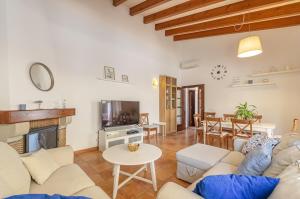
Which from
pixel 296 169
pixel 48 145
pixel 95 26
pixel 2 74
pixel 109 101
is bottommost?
pixel 48 145

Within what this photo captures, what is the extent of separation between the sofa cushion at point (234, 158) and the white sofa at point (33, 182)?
1.50 metres

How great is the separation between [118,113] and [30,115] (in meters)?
1.89

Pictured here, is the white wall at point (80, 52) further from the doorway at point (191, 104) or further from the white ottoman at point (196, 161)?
the doorway at point (191, 104)

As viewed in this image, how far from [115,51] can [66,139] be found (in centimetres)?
242

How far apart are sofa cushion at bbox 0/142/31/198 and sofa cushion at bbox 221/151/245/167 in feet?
6.79

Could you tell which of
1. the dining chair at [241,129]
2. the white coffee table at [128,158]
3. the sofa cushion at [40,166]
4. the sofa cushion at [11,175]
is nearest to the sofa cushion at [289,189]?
the white coffee table at [128,158]

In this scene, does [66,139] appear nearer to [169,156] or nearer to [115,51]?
[169,156]

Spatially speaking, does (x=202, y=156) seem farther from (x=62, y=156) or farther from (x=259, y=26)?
(x=259, y=26)

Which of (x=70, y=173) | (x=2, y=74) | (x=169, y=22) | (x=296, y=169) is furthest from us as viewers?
(x=169, y=22)

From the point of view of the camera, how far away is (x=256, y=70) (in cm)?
490

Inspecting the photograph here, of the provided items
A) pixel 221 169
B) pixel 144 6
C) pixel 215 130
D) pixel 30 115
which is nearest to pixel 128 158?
pixel 221 169

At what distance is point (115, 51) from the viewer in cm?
427

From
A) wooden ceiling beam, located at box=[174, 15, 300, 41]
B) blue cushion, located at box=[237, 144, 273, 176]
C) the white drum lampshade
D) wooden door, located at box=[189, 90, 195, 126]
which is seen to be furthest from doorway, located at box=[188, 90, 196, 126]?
blue cushion, located at box=[237, 144, 273, 176]

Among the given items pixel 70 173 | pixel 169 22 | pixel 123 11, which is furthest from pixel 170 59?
pixel 70 173
